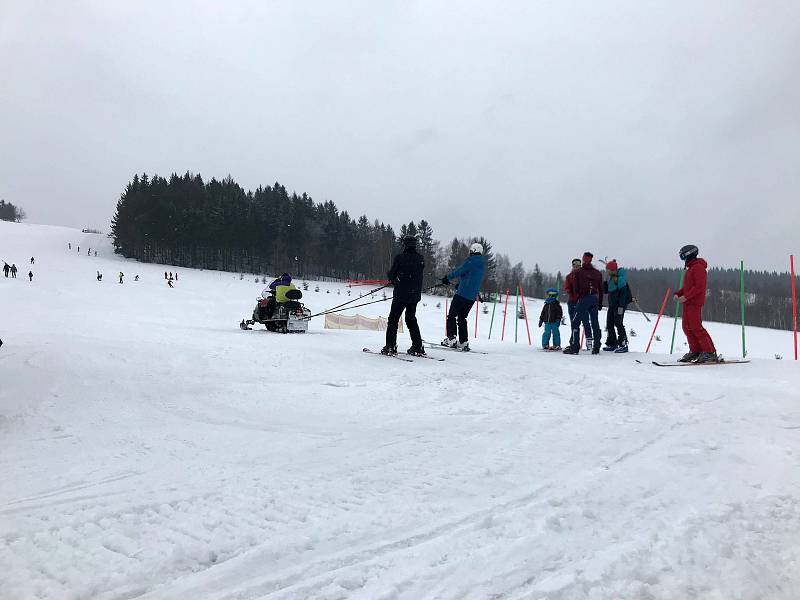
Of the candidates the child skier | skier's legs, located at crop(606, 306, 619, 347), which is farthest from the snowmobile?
skier's legs, located at crop(606, 306, 619, 347)

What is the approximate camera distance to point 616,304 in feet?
29.9

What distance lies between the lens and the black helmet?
6.99 m

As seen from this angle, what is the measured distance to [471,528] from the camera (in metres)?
2.09

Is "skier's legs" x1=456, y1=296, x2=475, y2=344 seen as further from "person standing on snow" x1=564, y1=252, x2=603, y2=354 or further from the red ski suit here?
the red ski suit

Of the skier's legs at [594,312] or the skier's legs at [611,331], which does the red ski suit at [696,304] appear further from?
the skier's legs at [611,331]

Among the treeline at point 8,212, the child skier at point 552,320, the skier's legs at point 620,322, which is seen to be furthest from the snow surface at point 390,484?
the treeline at point 8,212

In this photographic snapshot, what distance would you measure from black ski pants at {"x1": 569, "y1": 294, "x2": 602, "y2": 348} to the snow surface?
308cm

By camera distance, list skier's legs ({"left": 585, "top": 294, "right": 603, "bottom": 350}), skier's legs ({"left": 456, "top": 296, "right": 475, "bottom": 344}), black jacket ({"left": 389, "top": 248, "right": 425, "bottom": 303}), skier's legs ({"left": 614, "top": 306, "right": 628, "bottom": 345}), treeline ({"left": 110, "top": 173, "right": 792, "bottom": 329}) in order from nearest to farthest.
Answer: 1. black jacket ({"left": 389, "top": 248, "right": 425, "bottom": 303})
2. skier's legs ({"left": 456, "top": 296, "right": 475, "bottom": 344})
3. skier's legs ({"left": 585, "top": 294, "right": 603, "bottom": 350})
4. skier's legs ({"left": 614, "top": 306, "right": 628, "bottom": 345})
5. treeline ({"left": 110, "top": 173, "right": 792, "bottom": 329})

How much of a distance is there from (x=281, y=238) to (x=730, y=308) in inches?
2673

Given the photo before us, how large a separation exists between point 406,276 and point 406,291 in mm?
258

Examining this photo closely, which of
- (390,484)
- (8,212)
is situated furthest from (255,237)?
(8,212)

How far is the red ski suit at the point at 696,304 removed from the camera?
6801mm

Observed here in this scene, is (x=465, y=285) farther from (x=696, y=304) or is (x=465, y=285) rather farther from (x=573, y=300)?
(x=696, y=304)

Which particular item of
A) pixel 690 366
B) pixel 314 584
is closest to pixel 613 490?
pixel 314 584
